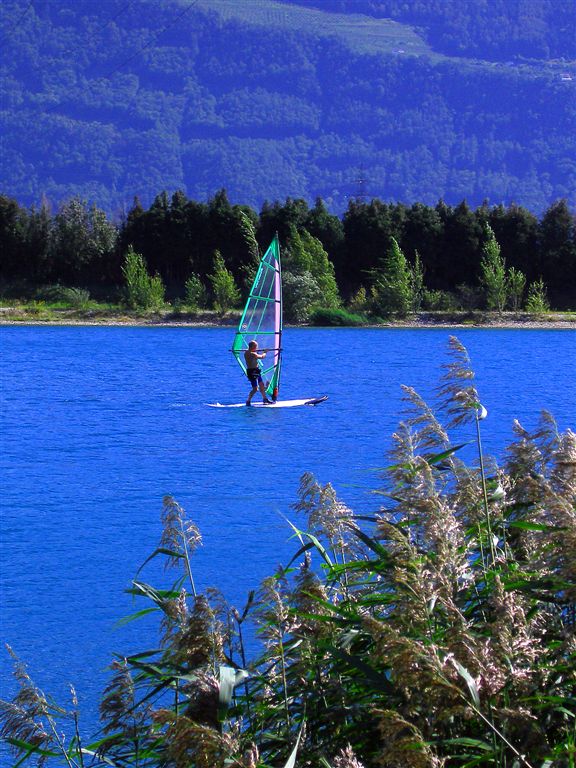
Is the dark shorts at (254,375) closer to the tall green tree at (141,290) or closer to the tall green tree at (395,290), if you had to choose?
the tall green tree at (395,290)

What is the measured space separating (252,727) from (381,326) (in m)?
42.1

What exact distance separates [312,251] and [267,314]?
2812 centimetres

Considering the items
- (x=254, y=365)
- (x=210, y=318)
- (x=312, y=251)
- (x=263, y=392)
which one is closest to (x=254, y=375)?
(x=254, y=365)

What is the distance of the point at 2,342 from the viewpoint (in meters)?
35.7

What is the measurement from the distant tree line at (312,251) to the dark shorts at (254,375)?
26920 millimetres

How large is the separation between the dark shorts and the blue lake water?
0.58 m

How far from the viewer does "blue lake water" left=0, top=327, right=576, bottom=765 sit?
8031 mm

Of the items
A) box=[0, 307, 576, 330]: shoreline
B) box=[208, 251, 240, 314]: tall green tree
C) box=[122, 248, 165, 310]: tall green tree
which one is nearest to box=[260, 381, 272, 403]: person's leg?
box=[0, 307, 576, 330]: shoreline

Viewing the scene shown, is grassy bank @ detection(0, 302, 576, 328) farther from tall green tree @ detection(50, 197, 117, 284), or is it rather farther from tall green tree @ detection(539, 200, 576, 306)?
tall green tree @ detection(50, 197, 117, 284)

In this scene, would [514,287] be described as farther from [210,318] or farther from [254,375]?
[254,375]

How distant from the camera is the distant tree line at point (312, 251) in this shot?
47625mm

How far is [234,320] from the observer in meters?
45.6

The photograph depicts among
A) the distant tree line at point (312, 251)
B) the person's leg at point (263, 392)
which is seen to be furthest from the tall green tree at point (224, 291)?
the person's leg at point (263, 392)

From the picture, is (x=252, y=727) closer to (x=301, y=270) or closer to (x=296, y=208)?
(x=301, y=270)
